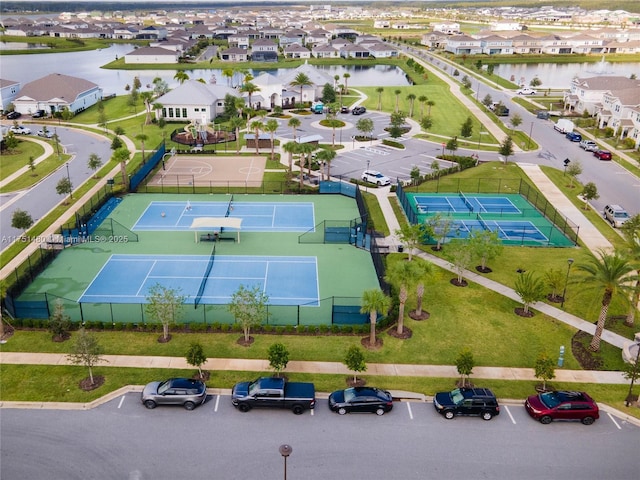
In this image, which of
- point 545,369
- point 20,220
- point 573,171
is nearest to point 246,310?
point 545,369

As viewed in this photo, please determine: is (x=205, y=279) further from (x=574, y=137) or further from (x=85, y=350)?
(x=574, y=137)

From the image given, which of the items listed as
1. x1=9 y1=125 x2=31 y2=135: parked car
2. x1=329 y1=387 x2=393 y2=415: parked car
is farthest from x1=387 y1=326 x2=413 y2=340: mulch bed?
x1=9 y1=125 x2=31 y2=135: parked car

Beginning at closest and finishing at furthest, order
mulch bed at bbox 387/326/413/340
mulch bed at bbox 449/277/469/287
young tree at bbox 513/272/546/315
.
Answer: mulch bed at bbox 387/326/413/340 < young tree at bbox 513/272/546/315 < mulch bed at bbox 449/277/469/287

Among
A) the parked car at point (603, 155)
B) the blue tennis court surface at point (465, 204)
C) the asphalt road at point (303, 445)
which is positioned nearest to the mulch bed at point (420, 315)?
the asphalt road at point (303, 445)

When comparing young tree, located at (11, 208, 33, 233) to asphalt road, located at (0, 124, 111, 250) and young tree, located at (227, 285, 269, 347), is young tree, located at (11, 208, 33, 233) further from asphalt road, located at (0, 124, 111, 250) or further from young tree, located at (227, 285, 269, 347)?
young tree, located at (227, 285, 269, 347)

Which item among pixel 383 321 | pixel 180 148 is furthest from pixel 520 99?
pixel 383 321

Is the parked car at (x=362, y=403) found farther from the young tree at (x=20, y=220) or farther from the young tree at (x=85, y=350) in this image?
the young tree at (x=20, y=220)
